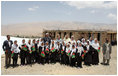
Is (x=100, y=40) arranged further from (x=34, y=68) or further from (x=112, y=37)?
(x=34, y=68)

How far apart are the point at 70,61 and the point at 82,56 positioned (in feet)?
2.14

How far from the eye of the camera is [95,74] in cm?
650

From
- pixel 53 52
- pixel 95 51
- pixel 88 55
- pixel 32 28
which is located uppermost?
pixel 53 52

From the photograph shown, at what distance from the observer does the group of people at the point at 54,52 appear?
7309mm

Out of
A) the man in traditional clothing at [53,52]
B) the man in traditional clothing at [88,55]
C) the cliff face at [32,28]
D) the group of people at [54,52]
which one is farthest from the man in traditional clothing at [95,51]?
the cliff face at [32,28]

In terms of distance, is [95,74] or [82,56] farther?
[82,56]

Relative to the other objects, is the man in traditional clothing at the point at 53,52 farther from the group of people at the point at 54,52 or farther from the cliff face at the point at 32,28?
the cliff face at the point at 32,28

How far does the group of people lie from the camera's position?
7.31 metres

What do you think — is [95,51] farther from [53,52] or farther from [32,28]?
[32,28]

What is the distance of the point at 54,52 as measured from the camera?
789cm

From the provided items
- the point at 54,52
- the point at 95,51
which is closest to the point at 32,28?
the point at 54,52

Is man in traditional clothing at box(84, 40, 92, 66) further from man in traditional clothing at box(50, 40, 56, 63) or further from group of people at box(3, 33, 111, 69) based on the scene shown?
man in traditional clothing at box(50, 40, 56, 63)

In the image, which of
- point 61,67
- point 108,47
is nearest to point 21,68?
point 61,67

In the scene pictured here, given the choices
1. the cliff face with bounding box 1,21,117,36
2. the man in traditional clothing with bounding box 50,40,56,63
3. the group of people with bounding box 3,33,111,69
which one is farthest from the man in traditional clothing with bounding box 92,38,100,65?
the cliff face with bounding box 1,21,117,36
